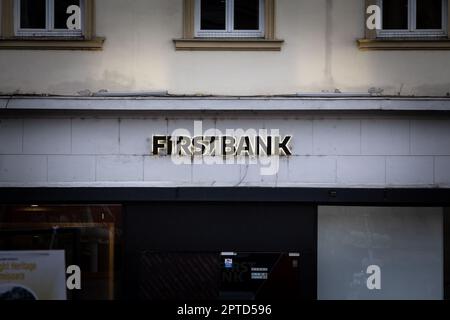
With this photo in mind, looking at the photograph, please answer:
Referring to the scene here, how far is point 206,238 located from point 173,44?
2.48 meters

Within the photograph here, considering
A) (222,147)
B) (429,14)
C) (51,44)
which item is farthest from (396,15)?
(51,44)

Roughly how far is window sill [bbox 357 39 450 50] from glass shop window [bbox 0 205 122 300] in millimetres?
3883

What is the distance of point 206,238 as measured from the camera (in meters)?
7.93

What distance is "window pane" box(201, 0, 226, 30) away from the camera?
7.98 meters

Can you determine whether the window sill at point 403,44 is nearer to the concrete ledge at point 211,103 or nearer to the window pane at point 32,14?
the concrete ledge at point 211,103

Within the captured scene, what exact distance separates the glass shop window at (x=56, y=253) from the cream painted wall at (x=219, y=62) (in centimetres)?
163

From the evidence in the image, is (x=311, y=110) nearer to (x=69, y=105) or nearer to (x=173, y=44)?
Answer: (x=173, y=44)

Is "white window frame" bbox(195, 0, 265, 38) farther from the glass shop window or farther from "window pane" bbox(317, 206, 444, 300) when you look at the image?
the glass shop window

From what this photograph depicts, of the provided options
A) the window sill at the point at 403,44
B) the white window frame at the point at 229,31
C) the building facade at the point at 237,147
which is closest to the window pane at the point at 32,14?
the building facade at the point at 237,147

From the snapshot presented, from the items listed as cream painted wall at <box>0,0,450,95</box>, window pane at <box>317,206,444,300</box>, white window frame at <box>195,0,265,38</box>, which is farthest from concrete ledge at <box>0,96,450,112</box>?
window pane at <box>317,206,444,300</box>

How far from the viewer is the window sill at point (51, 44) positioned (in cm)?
783

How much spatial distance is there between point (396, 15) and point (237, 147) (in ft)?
8.66

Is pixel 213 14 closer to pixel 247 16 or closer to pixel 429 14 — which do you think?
pixel 247 16

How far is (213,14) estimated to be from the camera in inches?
315
